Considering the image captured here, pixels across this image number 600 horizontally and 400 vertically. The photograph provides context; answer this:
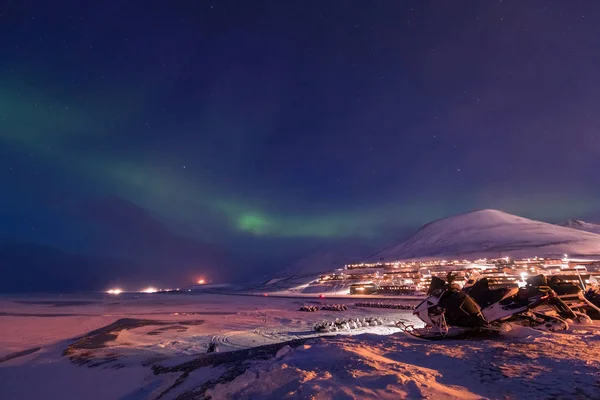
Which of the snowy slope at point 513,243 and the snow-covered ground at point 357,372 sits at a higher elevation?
the snowy slope at point 513,243


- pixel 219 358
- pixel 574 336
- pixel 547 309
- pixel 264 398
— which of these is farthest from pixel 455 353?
pixel 219 358

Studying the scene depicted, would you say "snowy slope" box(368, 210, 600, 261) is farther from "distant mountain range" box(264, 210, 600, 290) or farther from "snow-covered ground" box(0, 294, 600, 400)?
"snow-covered ground" box(0, 294, 600, 400)

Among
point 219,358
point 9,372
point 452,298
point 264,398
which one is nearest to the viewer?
point 264,398

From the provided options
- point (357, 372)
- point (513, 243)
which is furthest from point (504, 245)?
point (357, 372)

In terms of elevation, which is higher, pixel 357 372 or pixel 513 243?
pixel 513 243

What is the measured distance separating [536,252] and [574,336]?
468 feet

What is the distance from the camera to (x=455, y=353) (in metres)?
6.59

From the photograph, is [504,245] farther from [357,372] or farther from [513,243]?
[357,372]

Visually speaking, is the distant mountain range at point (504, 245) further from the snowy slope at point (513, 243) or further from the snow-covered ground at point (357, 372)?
the snow-covered ground at point (357, 372)

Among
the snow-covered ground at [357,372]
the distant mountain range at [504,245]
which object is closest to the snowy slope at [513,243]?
the distant mountain range at [504,245]

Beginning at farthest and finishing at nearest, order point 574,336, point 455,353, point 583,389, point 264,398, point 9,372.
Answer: point 9,372, point 574,336, point 455,353, point 264,398, point 583,389

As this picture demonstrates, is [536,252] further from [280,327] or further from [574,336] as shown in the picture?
[574,336]

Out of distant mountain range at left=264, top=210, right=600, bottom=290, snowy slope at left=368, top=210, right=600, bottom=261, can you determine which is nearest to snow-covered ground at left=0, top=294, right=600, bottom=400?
distant mountain range at left=264, top=210, right=600, bottom=290

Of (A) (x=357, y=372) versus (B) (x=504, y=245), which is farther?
(B) (x=504, y=245)
